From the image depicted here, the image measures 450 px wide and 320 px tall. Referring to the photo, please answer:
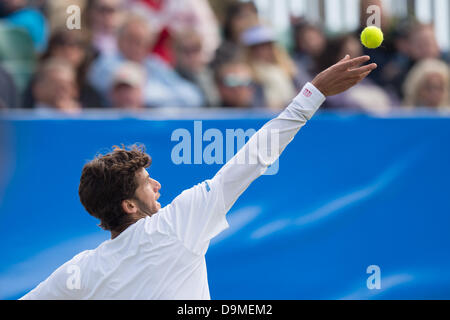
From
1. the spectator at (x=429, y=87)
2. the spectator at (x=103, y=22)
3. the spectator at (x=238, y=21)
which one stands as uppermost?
the spectator at (x=238, y=21)

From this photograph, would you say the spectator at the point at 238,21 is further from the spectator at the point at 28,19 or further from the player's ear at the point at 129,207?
the player's ear at the point at 129,207

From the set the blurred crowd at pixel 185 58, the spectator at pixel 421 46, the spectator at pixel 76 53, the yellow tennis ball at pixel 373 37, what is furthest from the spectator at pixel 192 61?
the yellow tennis ball at pixel 373 37

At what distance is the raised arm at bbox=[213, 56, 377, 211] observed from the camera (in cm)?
248

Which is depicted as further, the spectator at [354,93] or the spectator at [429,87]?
the spectator at [354,93]

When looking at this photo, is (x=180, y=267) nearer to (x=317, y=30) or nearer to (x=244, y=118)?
(x=244, y=118)

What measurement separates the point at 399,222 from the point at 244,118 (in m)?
1.07

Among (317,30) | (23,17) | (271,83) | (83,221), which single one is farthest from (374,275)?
(23,17)

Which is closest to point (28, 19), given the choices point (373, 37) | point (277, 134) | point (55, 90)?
point (55, 90)

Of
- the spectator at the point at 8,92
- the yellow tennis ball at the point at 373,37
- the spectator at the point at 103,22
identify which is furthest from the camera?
the spectator at the point at 103,22

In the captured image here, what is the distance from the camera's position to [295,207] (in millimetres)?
4055

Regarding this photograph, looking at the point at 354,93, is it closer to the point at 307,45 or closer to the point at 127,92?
the point at 307,45

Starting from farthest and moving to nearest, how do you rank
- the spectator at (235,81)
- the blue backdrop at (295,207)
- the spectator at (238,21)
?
the spectator at (238,21)
the spectator at (235,81)
the blue backdrop at (295,207)

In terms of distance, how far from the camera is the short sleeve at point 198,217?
98.7 inches

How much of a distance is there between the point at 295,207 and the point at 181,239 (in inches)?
64.2
